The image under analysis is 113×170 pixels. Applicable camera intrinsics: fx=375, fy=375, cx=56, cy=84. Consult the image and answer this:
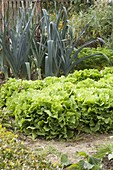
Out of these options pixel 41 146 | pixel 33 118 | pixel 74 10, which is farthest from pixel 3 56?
pixel 74 10

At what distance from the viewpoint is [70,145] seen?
12.3ft

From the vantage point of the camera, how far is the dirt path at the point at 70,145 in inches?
137

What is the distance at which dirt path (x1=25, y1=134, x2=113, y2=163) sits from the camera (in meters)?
3.47

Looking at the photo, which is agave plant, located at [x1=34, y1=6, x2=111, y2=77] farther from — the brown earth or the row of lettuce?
the brown earth

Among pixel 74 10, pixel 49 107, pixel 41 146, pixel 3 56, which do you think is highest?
pixel 74 10

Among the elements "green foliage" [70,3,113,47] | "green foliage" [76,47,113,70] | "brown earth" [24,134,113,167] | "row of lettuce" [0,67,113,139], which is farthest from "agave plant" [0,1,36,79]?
"green foliage" [70,3,113,47]

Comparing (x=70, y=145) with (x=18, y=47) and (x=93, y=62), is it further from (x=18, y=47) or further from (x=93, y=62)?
(x=93, y=62)

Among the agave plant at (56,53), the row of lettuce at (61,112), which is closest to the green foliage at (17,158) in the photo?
the row of lettuce at (61,112)

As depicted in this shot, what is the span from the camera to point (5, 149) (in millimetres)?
2686

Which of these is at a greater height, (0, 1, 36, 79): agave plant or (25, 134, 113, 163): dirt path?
(0, 1, 36, 79): agave plant

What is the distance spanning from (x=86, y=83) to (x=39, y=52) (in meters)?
1.38

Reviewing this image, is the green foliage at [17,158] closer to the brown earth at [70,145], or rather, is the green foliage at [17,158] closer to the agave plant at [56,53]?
the brown earth at [70,145]

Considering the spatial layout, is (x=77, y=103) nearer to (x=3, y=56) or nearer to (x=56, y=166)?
(x=56, y=166)

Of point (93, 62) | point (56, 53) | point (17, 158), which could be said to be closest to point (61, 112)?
point (17, 158)
